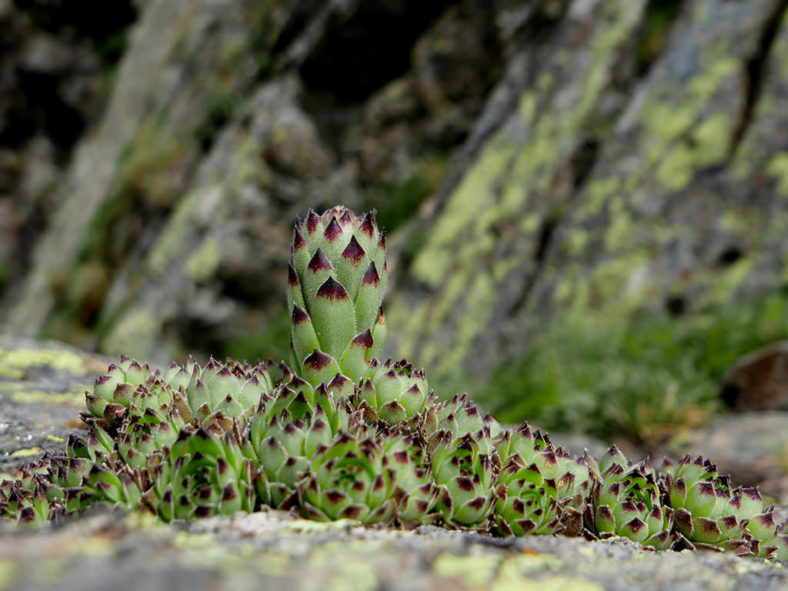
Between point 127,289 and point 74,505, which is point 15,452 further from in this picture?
point 127,289

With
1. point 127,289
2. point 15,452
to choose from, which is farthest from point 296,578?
point 127,289

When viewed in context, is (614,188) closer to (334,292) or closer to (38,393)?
(334,292)

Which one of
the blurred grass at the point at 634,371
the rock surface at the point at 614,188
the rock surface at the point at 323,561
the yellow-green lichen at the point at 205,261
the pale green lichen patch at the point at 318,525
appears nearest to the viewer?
the rock surface at the point at 323,561

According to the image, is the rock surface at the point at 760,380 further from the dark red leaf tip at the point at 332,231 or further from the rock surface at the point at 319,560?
the dark red leaf tip at the point at 332,231

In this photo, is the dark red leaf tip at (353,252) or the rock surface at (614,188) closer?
the dark red leaf tip at (353,252)

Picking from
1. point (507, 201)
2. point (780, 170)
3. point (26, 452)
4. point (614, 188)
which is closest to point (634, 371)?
point (614, 188)

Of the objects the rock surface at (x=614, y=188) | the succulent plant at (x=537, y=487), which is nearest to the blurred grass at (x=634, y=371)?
the rock surface at (x=614, y=188)
